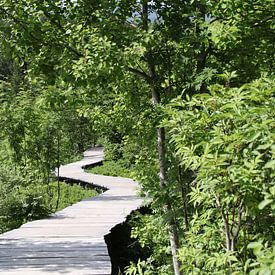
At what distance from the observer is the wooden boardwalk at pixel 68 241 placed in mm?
4918

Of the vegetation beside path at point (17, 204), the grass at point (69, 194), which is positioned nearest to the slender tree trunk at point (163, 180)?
the vegetation beside path at point (17, 204)

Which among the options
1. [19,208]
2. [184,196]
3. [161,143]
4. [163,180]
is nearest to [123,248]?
[19,208]

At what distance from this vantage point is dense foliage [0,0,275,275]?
245 centimetres

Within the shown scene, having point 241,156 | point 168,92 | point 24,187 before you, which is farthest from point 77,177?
point 241,156

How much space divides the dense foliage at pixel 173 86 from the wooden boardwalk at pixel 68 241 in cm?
53

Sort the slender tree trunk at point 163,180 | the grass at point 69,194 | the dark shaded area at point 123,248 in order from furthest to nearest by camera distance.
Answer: the grass at point 69,194, the dark shaded area at point 123,248, the slender tree trunk at point 163,180

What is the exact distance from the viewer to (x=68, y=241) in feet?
20.0

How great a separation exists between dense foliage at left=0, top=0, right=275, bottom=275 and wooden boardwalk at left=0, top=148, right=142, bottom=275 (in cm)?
53

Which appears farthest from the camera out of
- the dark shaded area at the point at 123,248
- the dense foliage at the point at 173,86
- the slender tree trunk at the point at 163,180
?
the dark shaded area at the point at 123,248

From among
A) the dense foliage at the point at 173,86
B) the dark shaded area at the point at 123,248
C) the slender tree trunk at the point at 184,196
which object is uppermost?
the dense foliage at the point at 173,86

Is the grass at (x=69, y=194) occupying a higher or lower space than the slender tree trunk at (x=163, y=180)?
lower

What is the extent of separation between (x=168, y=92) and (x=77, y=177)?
9.43 meters

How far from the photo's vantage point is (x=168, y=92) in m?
5.04

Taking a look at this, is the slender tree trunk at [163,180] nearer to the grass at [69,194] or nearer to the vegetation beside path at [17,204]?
the vegetation beside path at [17,204]
